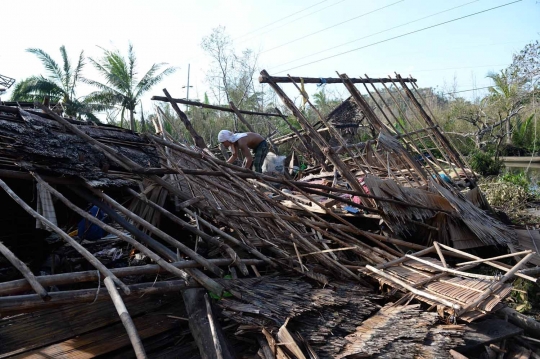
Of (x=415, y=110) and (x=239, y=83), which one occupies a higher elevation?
(x=239, y=83)

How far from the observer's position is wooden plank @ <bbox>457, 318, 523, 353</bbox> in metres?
3.39

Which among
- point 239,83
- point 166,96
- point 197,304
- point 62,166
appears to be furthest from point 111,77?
point 197,304

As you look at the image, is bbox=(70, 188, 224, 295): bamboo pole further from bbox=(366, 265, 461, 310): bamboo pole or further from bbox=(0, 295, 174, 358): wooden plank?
bbox=(366, 265, 461, 310): bamboo pole

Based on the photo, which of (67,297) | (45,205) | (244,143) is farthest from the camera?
(244,143)

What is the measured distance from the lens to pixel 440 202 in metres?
5.62

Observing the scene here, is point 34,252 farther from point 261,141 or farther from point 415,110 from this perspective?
point 415,110

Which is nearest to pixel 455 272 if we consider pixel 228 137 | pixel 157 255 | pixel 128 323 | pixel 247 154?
pixel 157 255

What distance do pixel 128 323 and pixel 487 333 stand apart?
9.59ft

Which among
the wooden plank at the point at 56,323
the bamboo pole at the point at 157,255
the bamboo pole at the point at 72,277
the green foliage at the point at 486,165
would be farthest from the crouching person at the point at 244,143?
the green foliage at the point at 486,165

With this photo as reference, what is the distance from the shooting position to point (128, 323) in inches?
89.0

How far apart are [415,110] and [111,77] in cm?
1511

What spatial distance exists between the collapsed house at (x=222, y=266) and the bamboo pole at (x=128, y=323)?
0.03 ft

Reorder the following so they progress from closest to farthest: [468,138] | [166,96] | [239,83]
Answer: [166,96], [468,138], [239,83]

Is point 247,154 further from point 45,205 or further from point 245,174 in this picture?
point 45,205
